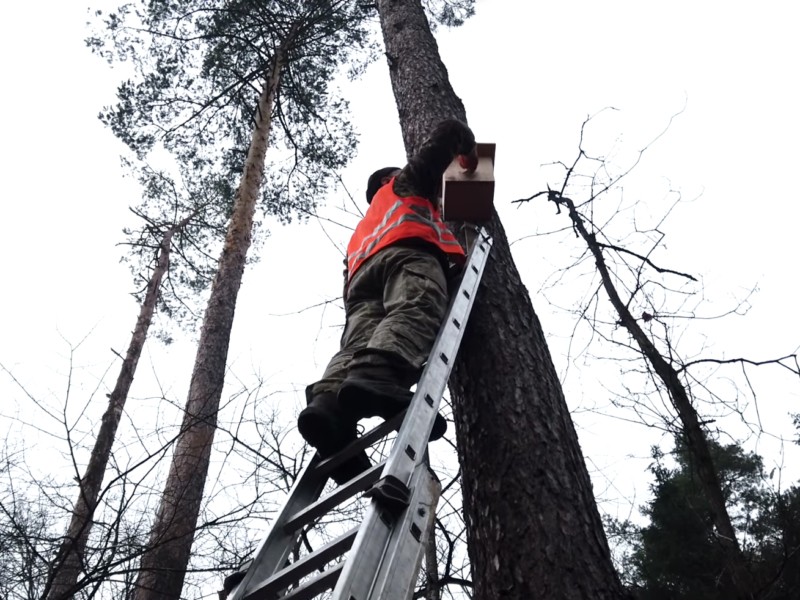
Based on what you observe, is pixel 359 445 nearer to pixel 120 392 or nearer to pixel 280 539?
pixel 280 539

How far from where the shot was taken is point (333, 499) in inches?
69.7

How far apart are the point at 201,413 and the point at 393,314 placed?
369cm

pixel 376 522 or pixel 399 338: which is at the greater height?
pixel 399 338

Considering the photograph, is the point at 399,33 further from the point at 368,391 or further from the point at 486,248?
the point at 368,391

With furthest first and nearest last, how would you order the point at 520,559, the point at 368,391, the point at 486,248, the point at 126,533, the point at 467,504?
the point at 126,533
the point at 486,248
the point at 467,504
the point at 368,391
the point at 520,559

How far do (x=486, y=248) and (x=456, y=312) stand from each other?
0.62 metres

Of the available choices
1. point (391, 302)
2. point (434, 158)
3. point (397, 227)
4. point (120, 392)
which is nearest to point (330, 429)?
point (391, 302)

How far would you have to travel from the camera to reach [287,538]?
1.81m

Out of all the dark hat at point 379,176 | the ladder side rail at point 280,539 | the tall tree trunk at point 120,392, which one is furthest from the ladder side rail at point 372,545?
the tall tree trunk at point 120,392

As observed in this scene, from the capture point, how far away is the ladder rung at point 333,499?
5.70ft

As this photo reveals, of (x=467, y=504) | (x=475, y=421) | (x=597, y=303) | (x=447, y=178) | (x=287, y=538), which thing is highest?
(x=597, y=303)

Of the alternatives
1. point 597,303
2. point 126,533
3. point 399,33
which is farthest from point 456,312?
point 399,33

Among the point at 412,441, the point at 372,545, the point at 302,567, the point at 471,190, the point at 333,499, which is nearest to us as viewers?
the point at 372,545

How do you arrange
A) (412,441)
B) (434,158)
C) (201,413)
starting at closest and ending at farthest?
(412,441)
(434,158)
(201,413)
